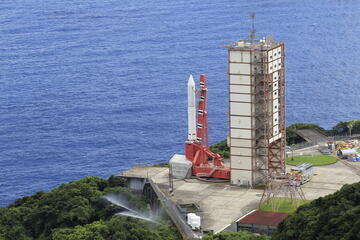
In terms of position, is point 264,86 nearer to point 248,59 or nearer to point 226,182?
point 248,59

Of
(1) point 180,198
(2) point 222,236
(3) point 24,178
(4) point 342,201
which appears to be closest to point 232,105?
(1) point 180,198

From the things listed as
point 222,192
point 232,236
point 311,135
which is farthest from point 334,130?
point 232,236

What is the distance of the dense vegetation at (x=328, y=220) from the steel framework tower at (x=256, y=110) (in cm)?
3370

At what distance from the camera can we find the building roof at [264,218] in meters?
130

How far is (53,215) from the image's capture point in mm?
143625

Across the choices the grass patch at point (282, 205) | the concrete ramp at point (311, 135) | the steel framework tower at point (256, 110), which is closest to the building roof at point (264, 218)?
the grass patch at point (282, 205)

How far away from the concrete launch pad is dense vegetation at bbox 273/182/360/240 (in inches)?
919

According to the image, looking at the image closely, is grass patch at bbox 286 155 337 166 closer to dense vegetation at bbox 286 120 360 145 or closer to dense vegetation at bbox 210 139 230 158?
dense vegetation at bbox 210 139 230 158

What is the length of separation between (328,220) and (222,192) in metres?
42.6

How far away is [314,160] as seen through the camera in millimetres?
156375

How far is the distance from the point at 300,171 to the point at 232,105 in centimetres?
1396

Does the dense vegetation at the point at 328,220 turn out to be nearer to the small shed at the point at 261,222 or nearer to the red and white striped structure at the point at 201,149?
the small shed at the point at 261,222

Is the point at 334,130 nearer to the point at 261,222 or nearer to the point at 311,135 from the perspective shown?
the point at 311,135

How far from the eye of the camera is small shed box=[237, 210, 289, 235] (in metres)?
130
